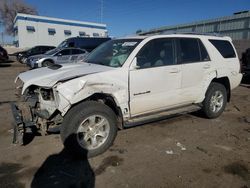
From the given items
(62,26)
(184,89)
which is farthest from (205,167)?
(62,26)

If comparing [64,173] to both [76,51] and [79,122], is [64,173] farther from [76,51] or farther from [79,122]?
[76,51]

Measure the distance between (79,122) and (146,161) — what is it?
1.20m

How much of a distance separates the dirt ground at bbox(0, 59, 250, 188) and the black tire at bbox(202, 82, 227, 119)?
41 centimetres

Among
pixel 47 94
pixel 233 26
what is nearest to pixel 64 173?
pixel 47 94

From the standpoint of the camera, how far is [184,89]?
5098 millimetres

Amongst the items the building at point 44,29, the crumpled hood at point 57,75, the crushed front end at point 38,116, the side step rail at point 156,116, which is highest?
the building at point 44,29

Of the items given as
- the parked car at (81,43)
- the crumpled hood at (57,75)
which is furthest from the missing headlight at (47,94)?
the parked car at (81,43)

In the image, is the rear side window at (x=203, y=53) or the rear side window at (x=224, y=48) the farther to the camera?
the rear side window at (x=224, y=48)

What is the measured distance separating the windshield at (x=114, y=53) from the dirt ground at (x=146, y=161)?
1469mm

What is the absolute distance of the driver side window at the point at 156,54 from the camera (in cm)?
448

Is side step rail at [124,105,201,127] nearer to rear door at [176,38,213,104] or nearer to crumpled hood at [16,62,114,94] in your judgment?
rear door at [176,38,213,104]

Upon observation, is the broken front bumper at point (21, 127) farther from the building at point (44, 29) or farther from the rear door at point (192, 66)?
the building at point (44, 29)

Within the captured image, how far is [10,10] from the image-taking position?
211 ft

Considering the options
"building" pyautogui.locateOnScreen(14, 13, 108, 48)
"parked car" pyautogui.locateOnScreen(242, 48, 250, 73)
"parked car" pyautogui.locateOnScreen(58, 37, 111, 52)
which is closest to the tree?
"building" pyautogui.locateOnScreen(14, 13, 108, 48)
